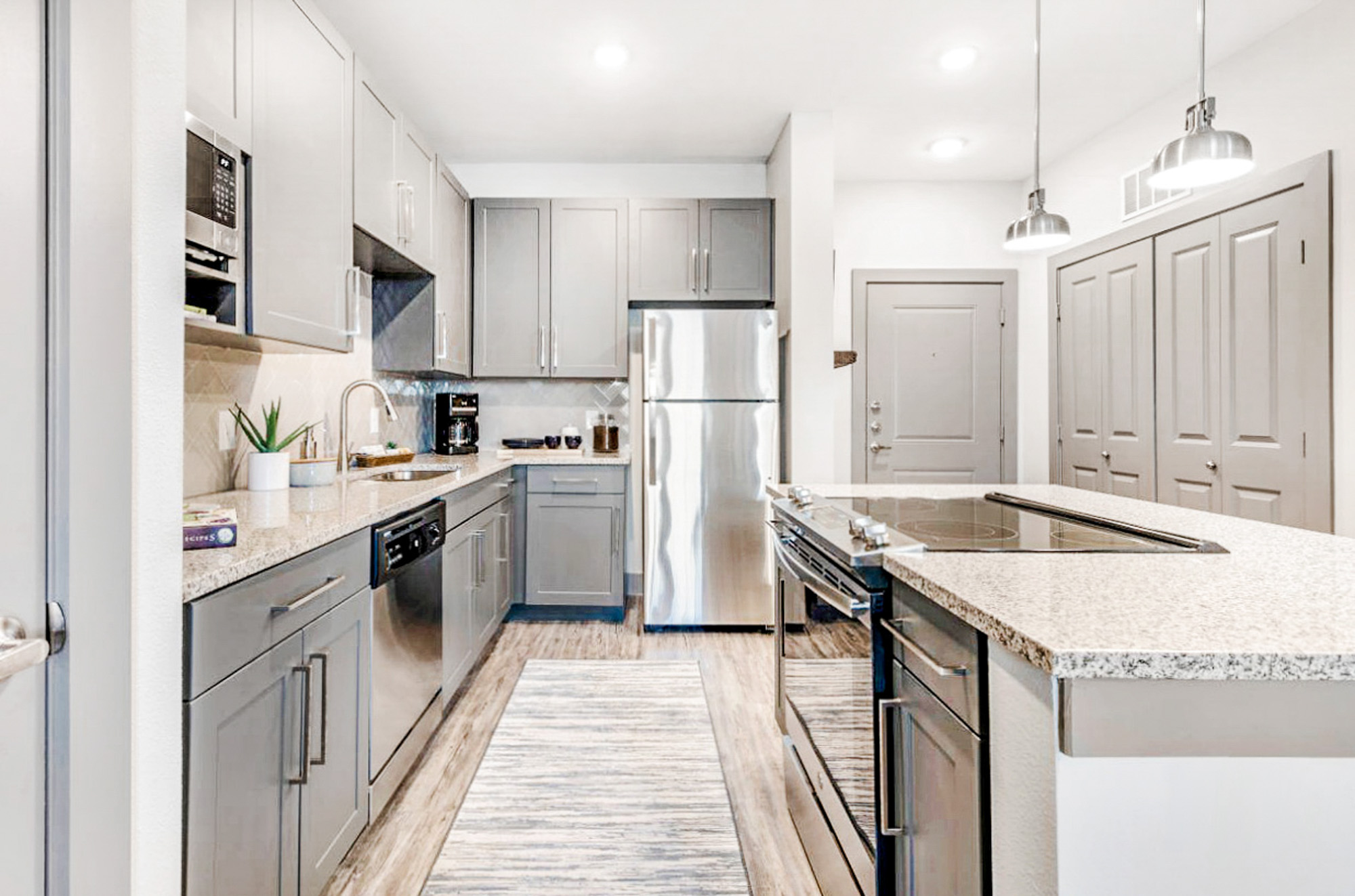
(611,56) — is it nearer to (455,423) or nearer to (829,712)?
(455,423)

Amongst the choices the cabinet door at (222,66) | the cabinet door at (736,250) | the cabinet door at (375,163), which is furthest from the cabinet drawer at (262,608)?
the cabinet door at (736,250)

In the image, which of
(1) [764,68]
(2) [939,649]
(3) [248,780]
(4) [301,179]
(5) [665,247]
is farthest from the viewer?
(5) [665,247]

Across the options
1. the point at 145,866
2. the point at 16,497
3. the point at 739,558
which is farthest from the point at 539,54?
the point at 145,866

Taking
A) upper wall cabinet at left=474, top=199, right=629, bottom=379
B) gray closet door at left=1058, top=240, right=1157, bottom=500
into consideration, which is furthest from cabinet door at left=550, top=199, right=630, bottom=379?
gray closet door at left=1058, top=240, right=1157, bottom=500

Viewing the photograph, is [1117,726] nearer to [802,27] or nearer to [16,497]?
[16,497]

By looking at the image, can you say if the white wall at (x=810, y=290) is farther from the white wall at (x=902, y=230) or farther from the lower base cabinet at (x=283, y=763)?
the lower base cabinet at (x=283, y=763)

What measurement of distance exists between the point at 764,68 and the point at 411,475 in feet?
7.77

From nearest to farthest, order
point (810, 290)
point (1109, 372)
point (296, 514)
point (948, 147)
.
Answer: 1. point (296, 514)
2. point (810, 290)
3. point (1109, 372)
4. point (948, 147)

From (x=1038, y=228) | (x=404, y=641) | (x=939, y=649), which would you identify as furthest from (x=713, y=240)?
(x=939, y=649)

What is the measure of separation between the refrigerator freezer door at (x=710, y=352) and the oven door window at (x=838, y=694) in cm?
187

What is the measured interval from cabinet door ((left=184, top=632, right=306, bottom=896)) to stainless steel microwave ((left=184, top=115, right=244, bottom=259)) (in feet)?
3.08

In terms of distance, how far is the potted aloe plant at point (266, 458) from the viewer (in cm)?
222

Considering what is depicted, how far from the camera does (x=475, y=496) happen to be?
2975mm

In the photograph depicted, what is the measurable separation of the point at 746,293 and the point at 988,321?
1698 mm
